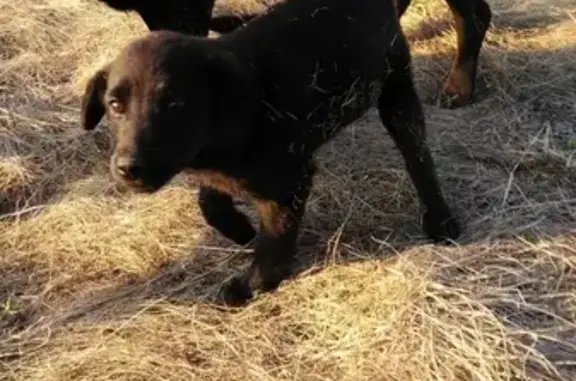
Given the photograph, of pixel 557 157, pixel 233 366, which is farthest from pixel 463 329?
pixel 557 157

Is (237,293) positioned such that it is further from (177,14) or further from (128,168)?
(177,14)

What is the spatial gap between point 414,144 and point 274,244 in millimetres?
858

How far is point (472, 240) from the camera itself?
418 cm

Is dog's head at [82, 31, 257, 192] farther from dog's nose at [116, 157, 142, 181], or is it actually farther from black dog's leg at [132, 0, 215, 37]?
black dog's leg at [132, 0, 215, 37]

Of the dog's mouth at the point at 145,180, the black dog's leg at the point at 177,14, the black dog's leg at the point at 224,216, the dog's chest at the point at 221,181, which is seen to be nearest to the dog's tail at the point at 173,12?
the black dog's leg at the point at 177,14

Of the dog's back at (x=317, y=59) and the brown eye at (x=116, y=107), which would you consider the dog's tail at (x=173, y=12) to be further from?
the brown eye at (x=116, y=107)

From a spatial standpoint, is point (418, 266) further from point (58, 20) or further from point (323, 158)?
point (58, 20)

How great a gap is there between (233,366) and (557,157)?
7.08 ft

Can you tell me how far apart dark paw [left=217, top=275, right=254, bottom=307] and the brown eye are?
92cm

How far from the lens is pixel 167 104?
3.33 m

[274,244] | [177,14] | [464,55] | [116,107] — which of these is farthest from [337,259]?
[464,55]

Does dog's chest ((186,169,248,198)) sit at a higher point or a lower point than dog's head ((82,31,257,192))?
lower

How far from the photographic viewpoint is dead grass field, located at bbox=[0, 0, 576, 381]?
3.47m

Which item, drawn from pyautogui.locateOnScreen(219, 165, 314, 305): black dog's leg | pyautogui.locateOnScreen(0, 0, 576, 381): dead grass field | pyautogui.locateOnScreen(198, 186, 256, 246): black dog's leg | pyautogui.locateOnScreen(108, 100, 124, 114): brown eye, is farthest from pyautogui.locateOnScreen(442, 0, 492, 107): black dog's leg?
pyautogui.locateOnScreen(108, 100, 124, 114): brown eye
